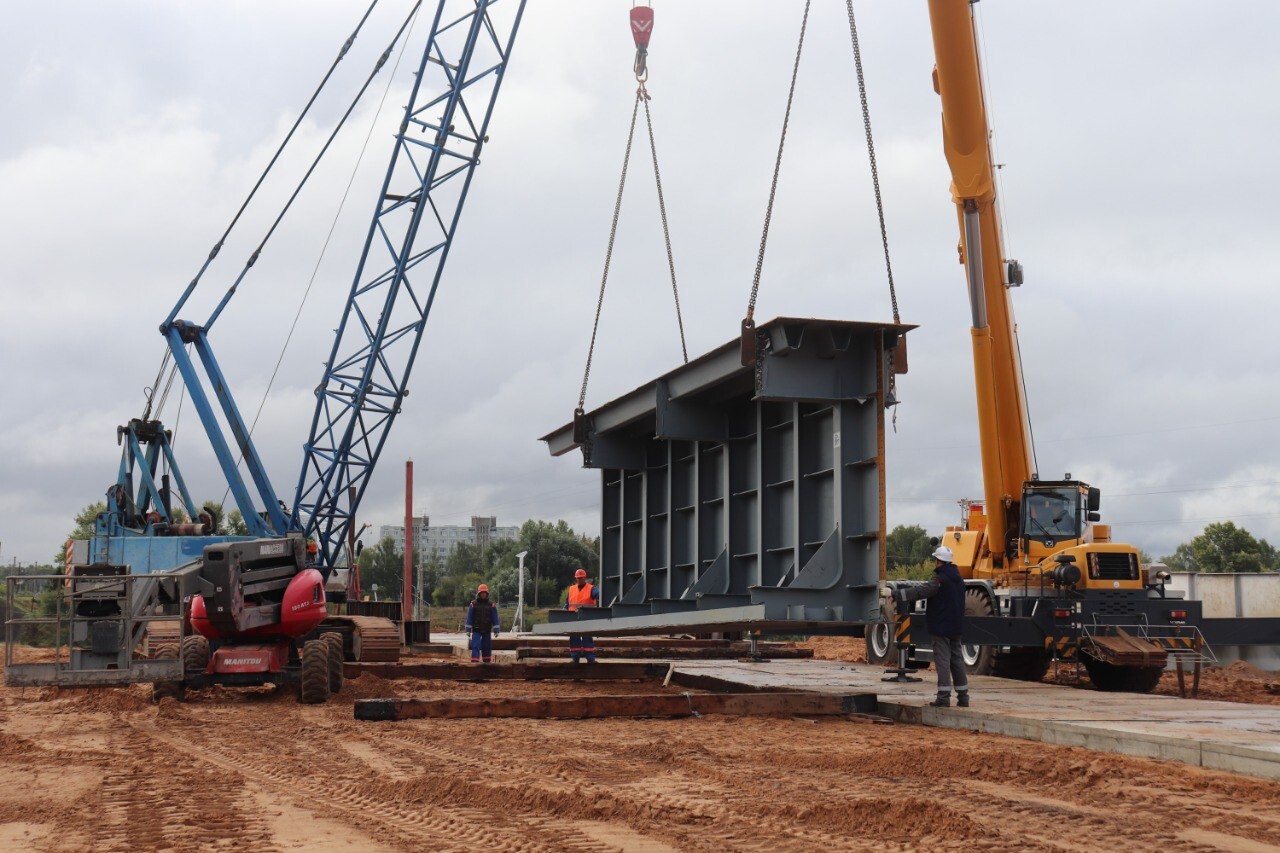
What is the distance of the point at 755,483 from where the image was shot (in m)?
15.3

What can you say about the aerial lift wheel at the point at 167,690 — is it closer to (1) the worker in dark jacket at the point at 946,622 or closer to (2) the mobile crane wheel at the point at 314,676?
(2) the mobile crane wheel at the point at 314,676

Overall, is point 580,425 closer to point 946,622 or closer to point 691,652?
point 691,652

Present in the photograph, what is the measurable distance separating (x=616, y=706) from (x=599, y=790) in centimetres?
437

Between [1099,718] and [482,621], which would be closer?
[1099,718]

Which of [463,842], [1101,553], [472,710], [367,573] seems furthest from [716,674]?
[367,573]

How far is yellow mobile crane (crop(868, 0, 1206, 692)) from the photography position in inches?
591

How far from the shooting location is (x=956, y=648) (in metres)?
12.5

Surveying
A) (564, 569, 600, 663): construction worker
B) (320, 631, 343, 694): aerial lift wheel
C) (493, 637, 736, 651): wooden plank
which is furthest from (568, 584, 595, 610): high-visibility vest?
(320, 631, 343, 694): aerial lift wheel

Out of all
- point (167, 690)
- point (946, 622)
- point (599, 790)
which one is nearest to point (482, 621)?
point (167, 690)

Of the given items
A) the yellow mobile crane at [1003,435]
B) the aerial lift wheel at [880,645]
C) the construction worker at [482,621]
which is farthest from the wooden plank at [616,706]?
the construction worker at [482,621]

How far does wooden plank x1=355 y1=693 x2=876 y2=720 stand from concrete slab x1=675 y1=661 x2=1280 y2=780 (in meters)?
0.77

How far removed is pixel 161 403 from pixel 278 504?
3339mm

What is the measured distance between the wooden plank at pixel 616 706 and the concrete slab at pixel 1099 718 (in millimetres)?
771

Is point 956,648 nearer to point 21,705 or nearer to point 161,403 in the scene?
point 21,705
